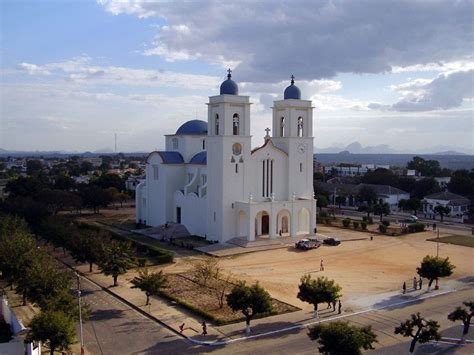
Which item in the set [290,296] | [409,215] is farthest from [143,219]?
[409,215]

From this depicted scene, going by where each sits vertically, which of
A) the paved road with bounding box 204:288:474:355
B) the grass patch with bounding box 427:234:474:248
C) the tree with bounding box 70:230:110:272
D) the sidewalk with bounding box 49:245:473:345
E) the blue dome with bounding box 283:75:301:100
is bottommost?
the paved road with bounding box 204:288:474:355

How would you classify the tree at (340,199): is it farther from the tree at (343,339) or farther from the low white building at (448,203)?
the tree at (343,339)

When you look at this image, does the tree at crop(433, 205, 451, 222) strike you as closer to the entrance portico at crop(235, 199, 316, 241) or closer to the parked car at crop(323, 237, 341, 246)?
the entrance portico at crop(235, 199, 316, 241)

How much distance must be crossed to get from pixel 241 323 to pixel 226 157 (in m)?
24.3

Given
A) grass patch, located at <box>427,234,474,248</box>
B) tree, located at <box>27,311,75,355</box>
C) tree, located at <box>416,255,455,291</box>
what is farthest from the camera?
grass patch, located at <box>427,234,474,248</box>

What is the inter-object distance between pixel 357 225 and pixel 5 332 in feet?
138

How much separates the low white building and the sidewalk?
39.6m

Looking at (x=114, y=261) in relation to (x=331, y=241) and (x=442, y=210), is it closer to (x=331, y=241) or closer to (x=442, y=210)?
(x=331, y=241)

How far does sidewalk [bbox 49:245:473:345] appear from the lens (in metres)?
25.8

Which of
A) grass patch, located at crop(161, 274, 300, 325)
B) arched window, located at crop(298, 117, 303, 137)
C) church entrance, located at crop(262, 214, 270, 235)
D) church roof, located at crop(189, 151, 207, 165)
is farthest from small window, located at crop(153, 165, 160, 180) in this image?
grass patch, located at crop(161, 274, 300, 325)

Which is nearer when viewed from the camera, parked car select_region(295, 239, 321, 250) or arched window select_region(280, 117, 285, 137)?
parked car select_region(295, 239, 321, 250)

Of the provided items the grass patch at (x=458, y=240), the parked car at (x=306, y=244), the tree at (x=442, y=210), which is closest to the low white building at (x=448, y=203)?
the tree at (x=442, y=210)

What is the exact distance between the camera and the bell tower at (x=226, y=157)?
1948 inches

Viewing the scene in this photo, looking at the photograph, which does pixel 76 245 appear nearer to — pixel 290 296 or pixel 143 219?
pixel 290 296
